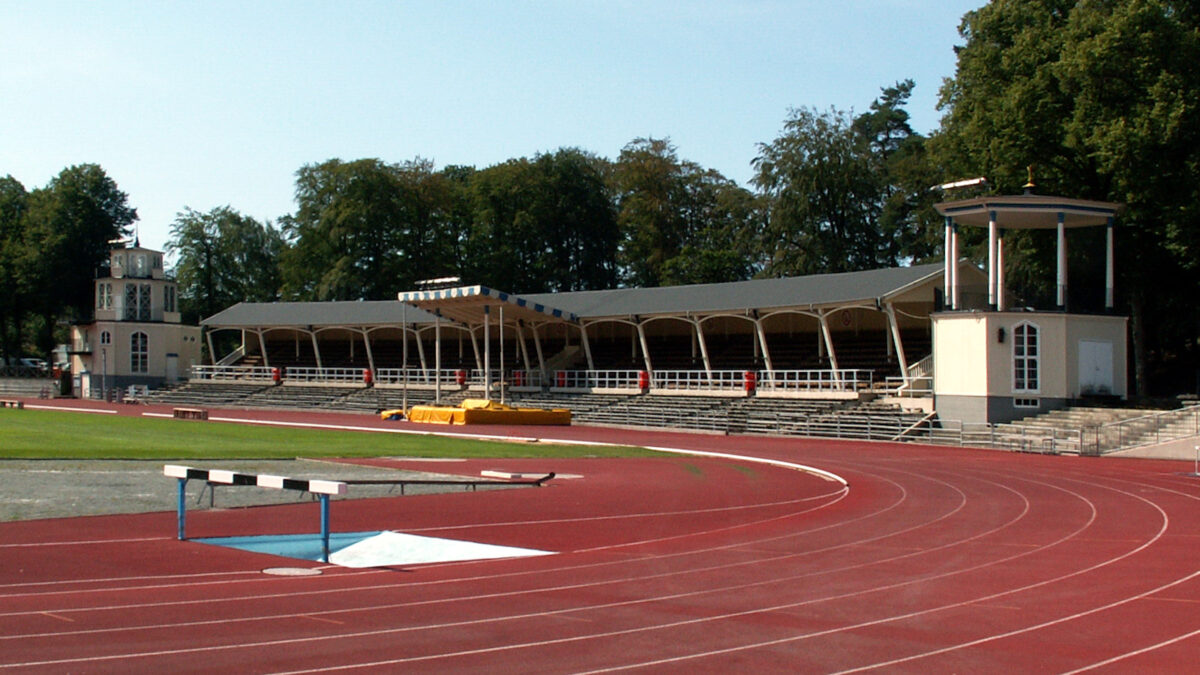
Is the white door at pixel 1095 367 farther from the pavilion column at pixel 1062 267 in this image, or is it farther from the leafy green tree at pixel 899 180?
the leafy green tree at pixel 899 180

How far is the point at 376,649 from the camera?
844cm

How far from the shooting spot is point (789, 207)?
7375cm

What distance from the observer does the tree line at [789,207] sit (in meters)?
40.8

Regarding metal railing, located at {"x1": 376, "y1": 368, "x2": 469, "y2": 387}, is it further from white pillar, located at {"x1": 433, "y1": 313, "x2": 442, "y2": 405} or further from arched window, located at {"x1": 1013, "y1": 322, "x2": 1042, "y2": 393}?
arched window, located at {"x1": 1013, "y1": 322, "x2": 1042, "y2": 393}

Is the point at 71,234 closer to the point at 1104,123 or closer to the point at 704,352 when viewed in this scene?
the point at 704,352

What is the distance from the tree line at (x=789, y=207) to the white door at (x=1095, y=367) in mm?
2575

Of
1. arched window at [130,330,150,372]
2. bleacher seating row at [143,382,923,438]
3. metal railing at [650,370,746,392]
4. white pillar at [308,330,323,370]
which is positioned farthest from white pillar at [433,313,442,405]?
arched window at [130,330,150,372]

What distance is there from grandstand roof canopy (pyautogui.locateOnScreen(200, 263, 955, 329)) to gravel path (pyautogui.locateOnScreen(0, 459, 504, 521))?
26.3m

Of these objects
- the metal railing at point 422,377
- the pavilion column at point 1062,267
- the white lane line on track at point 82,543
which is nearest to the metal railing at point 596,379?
the metal railing at point 422,377

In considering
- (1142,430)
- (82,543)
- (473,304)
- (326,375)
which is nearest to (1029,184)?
(1142,430)

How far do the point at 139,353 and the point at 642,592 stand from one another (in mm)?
68301

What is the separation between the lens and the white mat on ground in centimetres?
1304

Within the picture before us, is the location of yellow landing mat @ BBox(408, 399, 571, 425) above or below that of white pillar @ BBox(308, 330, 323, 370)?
below

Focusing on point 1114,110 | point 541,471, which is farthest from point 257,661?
point 1114,110
